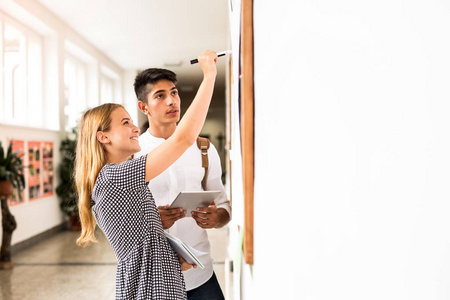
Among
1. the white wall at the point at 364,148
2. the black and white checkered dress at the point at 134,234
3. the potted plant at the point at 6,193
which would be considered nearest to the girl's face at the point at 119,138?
the black and white checkered dress at the point at 134,234

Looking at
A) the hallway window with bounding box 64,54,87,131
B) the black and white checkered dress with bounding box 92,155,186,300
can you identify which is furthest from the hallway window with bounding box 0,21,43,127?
the black and white checkered dress with bounding box 92,155,186,300

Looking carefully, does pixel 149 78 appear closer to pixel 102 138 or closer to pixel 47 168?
pixel 102 138

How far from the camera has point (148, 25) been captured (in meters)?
7.95

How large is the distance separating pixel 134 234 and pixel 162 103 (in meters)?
0.65

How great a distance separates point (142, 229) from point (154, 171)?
20 cm

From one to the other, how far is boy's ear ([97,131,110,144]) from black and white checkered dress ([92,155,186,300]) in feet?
0.49

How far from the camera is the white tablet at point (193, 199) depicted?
1.42m

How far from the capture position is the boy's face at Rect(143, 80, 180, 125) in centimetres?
177

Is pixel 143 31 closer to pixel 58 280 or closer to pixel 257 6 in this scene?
pixel 58 280

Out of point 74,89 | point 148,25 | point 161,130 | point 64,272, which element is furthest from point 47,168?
point 161,130

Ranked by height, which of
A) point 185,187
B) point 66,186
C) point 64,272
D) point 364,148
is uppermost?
point 364,148

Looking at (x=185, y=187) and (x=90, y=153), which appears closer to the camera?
(x=90, y=153)

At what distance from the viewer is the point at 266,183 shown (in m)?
0.58

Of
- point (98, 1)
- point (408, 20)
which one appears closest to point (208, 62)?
point (408, 20)
